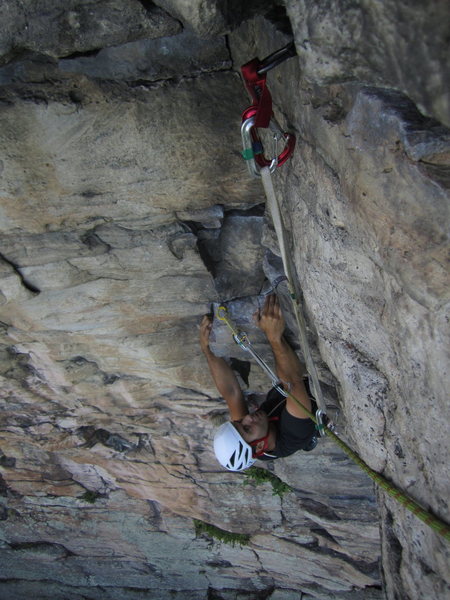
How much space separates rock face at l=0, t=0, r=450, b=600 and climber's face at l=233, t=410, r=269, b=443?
42 cm

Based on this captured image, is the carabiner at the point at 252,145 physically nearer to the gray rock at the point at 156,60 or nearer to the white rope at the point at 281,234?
the white rope at the point at 281,234

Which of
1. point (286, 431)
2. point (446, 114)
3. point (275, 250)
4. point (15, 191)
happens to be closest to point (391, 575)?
point (286, 431)

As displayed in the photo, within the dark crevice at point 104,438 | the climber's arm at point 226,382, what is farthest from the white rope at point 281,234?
the dark crevice at point 104,438

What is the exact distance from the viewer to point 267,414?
14.2 feet

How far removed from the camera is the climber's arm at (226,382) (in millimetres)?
4242

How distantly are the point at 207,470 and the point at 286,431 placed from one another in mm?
2173

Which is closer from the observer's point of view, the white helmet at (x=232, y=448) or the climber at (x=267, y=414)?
the climber at (x=267, y=414)

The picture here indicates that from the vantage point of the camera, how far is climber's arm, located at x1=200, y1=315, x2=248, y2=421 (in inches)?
167

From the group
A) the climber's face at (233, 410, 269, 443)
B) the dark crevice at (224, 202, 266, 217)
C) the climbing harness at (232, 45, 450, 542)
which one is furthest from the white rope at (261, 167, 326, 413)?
the climber's face at (233, 410, 269, 443)

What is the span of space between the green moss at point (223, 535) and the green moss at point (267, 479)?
111 cm

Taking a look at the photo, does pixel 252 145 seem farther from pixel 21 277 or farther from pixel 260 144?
pixel 21 277

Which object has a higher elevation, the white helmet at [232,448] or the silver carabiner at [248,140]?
the silver carabiner at [248,140]

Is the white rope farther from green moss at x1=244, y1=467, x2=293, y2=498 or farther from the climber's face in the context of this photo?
green moss at x1=244, y1=467, x2=293, y2=498

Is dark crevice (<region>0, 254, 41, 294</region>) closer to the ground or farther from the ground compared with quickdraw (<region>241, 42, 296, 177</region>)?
farther from the ground
